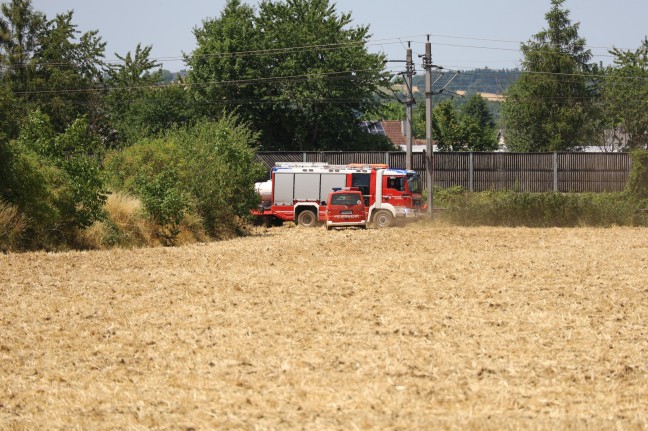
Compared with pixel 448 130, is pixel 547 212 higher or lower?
lower

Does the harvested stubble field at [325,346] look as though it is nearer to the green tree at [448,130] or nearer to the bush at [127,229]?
the bush at [127,229]

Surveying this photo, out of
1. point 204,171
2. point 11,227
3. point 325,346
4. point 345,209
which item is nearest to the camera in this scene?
point 325,346

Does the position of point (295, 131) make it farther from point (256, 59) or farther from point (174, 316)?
point (174, 316)

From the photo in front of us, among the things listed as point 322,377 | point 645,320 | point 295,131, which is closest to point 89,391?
point 322,377

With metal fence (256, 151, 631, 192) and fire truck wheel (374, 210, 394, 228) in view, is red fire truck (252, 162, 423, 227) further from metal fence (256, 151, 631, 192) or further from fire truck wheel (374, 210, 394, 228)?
metal fence (256, 151, 631, 192)

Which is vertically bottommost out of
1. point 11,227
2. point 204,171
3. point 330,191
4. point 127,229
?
point 127,229

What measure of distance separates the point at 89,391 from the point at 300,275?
37.6ft

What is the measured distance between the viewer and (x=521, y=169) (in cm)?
5581

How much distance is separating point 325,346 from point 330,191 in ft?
110

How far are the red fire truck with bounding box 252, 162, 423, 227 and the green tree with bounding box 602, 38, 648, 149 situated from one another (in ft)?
134

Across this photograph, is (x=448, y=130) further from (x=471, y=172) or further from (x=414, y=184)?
(x=414, y=184)

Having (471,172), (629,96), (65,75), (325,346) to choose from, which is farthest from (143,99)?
(325,346)

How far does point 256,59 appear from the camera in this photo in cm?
6994

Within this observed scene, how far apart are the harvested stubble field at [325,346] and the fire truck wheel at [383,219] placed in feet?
64.8
